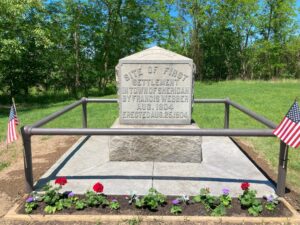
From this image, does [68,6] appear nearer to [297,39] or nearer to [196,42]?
[196,42]

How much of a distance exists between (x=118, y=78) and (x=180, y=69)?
0.96m

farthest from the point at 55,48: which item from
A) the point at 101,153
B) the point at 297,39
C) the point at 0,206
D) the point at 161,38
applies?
the point at 297,39

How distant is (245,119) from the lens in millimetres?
8406

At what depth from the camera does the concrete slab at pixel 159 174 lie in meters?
3.85

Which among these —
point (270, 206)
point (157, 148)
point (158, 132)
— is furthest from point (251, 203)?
point (157, 148)

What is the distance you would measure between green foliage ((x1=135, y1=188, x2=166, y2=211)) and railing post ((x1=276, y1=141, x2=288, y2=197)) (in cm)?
134

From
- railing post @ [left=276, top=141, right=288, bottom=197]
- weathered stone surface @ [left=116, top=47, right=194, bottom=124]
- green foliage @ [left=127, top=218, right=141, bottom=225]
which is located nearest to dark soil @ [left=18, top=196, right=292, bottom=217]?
green foliage @ [left=127, top=218, right=141, bottom=225]

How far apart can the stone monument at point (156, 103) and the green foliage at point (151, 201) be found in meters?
1.37

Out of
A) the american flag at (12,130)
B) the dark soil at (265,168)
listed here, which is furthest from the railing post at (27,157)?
the dark soil at (265,168)

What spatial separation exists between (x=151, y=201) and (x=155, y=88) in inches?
78.7

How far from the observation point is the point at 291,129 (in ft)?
9.95

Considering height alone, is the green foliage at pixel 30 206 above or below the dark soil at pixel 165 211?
above

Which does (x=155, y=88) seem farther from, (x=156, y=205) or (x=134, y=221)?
(x=134, y=221)

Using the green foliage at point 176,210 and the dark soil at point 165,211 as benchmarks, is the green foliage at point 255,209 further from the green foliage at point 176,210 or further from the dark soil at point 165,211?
the green foliage at point 176,210
